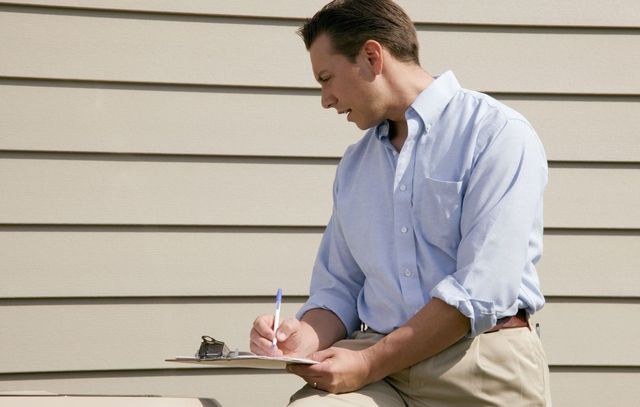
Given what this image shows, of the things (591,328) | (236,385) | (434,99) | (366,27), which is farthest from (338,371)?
(591,328)

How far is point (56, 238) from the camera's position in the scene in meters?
3.42

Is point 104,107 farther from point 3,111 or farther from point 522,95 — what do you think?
point 522,95

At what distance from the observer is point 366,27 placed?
8.44 feet

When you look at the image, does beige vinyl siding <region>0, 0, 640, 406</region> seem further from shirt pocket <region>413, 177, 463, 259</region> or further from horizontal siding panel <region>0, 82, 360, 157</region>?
shirt pocket <region>413, 177, 463, 259</region>

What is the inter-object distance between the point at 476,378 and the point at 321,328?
0.46 meters

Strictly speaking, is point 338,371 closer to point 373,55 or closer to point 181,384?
point 373,55

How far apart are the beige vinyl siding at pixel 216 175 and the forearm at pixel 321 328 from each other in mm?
867

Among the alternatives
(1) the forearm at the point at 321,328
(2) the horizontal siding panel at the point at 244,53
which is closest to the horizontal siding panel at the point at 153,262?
(2) the horizontal siding panel at the point at 244,53

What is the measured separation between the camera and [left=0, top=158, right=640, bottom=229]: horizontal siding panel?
340cm

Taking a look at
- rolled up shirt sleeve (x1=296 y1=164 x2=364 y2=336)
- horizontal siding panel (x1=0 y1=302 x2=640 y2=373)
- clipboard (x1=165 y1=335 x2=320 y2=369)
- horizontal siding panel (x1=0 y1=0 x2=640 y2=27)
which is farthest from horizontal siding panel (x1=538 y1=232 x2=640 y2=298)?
clipboard (x1=165 y1=335 x2=320 y2=369)

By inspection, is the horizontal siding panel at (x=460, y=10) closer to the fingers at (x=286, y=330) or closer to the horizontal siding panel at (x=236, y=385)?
the horizontal siding panel at (x=236, y=385)

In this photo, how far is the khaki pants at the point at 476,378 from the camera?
A: 2354 mm

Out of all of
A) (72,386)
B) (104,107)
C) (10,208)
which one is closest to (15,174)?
(10,208)

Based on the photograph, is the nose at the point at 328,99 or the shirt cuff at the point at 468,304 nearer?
the shirt cuff at the point at 468,304
